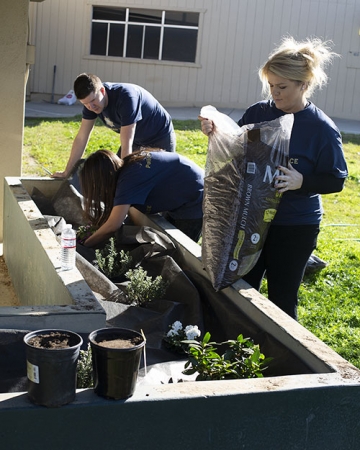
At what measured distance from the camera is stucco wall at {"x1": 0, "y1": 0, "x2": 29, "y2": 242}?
6945 millimetres

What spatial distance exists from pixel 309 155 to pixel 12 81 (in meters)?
4.21

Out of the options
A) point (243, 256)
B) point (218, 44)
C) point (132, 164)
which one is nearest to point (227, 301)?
point (243, 256)

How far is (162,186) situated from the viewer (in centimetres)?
514

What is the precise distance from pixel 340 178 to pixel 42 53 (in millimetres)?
17368

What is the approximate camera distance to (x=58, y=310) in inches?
129

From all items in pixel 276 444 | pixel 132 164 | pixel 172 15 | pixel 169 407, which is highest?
pixel 172 15

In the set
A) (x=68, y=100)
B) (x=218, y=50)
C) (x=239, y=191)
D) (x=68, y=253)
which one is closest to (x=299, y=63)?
(x=239, y=191)

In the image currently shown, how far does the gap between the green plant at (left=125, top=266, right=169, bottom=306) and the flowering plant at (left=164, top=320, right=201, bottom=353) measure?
44 cm

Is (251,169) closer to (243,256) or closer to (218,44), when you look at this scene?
(243,256)

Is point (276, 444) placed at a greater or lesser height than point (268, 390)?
lesser

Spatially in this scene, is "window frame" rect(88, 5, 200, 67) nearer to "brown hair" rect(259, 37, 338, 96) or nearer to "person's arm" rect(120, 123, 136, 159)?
"person's arm" rect(120, 123, 136, 159)

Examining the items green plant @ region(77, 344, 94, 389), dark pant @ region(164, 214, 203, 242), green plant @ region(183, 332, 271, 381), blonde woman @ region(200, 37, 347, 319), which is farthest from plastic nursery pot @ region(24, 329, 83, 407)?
dark pant @ region(164, 214, 203, 242)

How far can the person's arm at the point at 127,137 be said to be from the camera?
217 inches

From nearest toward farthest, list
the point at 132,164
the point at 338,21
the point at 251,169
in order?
the point at 251,169 < the point at 132,164 < the point at 338,21
